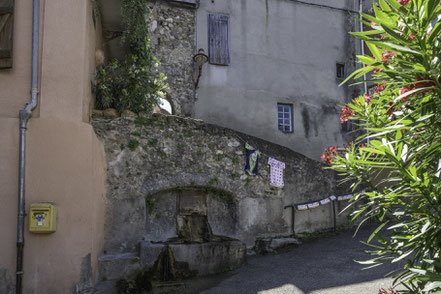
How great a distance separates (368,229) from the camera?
34.0 feet

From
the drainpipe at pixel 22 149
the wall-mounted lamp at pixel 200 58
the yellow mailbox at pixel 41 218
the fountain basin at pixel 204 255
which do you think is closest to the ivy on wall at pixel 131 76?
the drainpipe at pixel 22 149

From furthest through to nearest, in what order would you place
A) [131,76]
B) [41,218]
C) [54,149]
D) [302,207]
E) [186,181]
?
[302,207] < [186,181] < [131,76] < [54,149] < [41,218]

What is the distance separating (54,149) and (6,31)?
1.89 metres

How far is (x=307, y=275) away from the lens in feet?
23.9

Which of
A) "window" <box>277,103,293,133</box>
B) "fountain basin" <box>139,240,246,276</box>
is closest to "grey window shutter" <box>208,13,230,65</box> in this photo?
"window" <box>277,103,293,133</box>

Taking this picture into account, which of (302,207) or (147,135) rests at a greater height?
(147,135)

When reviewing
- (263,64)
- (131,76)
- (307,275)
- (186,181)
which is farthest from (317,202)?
(263,64)

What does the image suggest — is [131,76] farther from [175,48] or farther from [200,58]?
[175,48]

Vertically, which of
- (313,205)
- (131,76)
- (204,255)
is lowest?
(204,255)

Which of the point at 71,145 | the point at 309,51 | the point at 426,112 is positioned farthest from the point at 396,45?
the point at 309,51

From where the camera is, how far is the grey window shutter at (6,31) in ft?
20.1

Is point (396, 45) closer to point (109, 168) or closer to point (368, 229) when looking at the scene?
point (109, 168)

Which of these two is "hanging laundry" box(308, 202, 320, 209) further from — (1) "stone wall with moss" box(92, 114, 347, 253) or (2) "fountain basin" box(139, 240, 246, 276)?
(2) "fountain basin" box(139, 240, 246, 276)

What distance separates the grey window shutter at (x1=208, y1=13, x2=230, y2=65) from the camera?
13781 mm
